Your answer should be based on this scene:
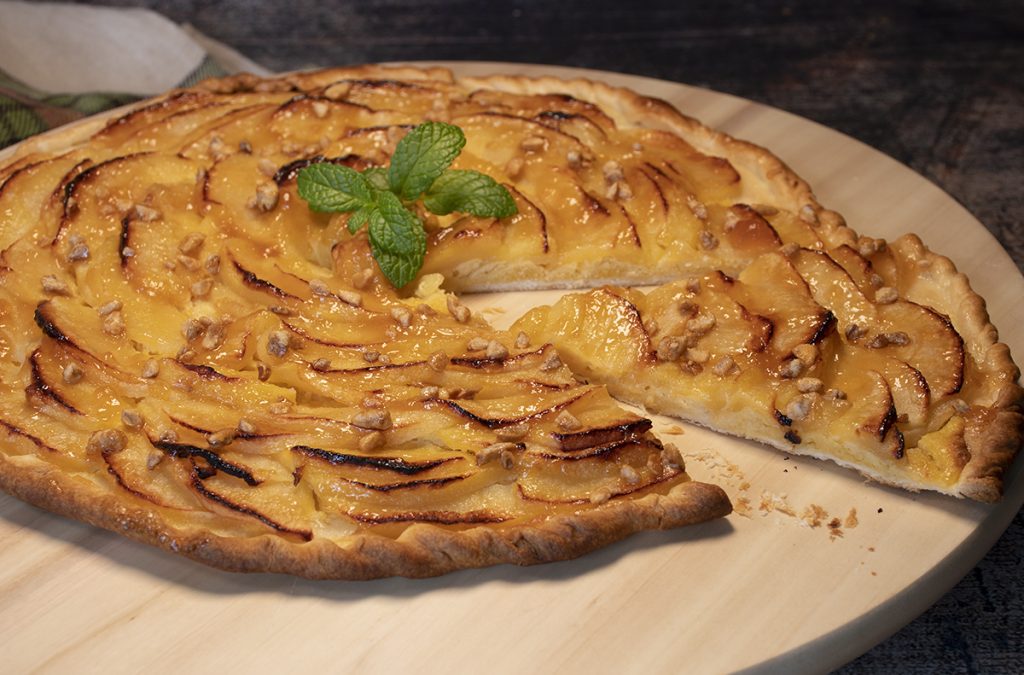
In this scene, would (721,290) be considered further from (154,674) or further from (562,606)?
(154,674)

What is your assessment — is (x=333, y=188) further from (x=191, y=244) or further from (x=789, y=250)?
(x=789, y=250)

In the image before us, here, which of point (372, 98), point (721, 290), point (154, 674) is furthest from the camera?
point (372, 98)

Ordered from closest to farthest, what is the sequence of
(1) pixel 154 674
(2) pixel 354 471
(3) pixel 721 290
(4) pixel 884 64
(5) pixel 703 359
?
(1) pixel 154 674
(2) pixel 354 471
(5) pixel 703 359
(3) pixel 721 290
(4) pixel 884 64

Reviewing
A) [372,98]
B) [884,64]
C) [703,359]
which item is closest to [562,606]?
[703,359]

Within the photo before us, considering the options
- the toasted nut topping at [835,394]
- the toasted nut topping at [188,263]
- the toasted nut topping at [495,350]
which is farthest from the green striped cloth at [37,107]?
the toasted nut topping at [835,394]

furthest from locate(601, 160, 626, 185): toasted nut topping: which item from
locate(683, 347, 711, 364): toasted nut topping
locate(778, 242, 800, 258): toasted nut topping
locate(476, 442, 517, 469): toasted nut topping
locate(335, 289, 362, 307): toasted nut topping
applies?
locate(476, 442, 517, 469): toasted nut topping

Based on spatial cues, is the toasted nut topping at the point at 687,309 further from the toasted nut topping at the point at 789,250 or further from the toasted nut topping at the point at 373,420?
the toasted nut topping at the point at 373,420
